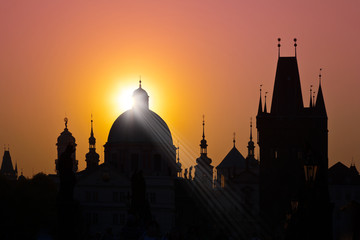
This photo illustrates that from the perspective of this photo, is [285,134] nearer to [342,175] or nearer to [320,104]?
[320,104]

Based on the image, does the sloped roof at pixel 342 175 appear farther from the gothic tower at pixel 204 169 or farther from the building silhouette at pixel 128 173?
the building silhouette at pixel 128 173

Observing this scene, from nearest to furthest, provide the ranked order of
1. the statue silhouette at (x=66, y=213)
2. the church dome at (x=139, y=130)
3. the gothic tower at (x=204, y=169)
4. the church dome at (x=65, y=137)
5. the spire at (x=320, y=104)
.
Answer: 1. the statue silhouette at (x=66, y=213)
2. the spire at (x=320, y=104)
3. the church dome at (x=139, y=130)
4. the gothic tower at (x=204, y=169)
5. the church dome at (x=65, y=137)

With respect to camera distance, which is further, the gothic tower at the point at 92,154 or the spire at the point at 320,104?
the gothic tower at the point at 92,154

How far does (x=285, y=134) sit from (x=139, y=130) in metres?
19.2

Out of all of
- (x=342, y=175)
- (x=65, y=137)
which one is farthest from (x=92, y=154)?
(x=342, y=175)

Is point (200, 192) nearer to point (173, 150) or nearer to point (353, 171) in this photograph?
point (173, 150)

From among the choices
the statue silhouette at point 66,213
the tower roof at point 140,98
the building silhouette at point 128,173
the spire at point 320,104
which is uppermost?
the tower roof at point 140,98

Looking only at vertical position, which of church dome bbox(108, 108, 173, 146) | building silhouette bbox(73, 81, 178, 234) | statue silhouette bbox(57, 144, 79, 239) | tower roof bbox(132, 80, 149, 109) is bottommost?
statue silhouette bbox(57, 144, 79, 239)

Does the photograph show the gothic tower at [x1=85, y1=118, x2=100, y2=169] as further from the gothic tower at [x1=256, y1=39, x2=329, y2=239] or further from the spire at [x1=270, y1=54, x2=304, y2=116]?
the spire at [x1=270, y1=54, x2=304, y2=116]

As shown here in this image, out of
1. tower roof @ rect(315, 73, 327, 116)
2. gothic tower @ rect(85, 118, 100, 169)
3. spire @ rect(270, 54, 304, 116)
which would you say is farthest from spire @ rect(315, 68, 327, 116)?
gothic tower @ rect(85, 118, 100, 169)

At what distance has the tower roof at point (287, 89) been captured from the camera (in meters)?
143

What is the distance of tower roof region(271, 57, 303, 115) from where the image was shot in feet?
469

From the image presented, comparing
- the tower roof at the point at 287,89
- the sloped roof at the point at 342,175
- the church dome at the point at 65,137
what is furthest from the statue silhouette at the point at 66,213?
the church dome at the point at 65,137

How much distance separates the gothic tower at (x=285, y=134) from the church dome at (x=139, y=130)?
49.1 ft
